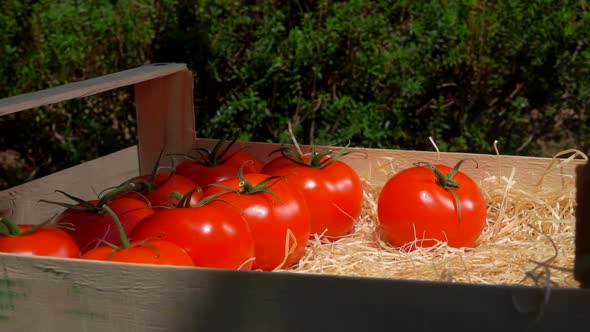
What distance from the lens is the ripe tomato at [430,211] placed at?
153 cm

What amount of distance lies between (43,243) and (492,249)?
84 centimetres

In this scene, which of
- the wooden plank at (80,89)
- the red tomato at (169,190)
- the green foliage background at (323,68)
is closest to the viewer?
the wooden plank at (80,89)

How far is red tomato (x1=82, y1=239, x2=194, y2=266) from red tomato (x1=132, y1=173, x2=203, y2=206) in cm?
30

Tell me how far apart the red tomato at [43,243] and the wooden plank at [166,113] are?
2.53ft

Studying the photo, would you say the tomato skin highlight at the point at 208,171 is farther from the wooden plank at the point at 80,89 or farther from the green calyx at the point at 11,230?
the green calyx at the point at 11,230

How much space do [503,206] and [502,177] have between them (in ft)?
0.39

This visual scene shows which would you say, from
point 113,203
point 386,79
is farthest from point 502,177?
point 386,79

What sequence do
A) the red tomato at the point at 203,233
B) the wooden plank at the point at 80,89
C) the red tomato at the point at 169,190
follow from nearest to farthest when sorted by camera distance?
the red tomato at the point at 203,233 < the wooden plank at the point at 80,89 < the red tomato at the point at 169,190

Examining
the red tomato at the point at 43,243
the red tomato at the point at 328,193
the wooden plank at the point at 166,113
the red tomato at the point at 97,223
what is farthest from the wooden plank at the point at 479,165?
the red tomato at the point at 43,243

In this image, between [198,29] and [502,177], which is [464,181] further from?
[198,29]

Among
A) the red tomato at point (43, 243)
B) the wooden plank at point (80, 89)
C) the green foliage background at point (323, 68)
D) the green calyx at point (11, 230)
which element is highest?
the wooden plank at point (80, 89)

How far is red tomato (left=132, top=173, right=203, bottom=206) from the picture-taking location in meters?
1.47

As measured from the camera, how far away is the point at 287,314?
3.11 feet

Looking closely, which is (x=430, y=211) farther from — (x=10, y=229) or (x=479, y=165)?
(x=10, y=229)
